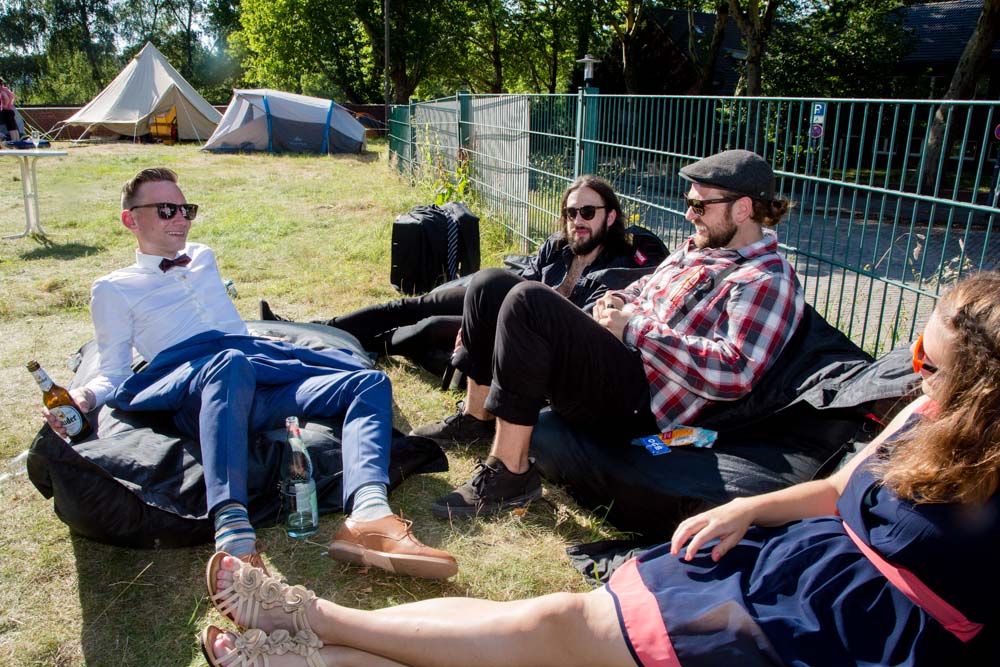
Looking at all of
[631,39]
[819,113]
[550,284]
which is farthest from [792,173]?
[631,39]

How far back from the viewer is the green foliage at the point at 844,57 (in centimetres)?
1645

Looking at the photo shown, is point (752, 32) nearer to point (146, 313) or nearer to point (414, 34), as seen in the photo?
point (146, 313)

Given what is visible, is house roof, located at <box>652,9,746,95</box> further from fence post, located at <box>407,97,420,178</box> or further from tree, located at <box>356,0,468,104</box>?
fence post, located at <box>407,97,420,178</box>

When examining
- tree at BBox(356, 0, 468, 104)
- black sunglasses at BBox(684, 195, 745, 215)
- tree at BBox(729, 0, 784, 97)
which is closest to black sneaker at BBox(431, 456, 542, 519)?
black sunglasses at BBox(684, 195, 745, 215)

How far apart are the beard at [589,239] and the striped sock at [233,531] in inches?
86.0

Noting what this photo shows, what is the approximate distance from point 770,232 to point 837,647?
6.00 feet

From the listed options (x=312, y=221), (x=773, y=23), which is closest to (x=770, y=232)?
(x=312, y=221)

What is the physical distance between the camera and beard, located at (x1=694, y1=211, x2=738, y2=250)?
2.93 m

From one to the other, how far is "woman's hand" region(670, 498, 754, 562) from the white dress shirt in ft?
7.38

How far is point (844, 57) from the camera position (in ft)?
54.2

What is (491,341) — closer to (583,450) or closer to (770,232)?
(583,450)

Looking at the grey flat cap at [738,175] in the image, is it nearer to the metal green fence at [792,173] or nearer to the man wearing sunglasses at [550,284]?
the metal green fence at [792,173]

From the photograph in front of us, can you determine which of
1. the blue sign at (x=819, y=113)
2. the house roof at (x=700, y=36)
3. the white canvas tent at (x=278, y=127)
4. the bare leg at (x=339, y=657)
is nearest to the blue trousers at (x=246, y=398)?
the bare leg at (x=339, y=657)

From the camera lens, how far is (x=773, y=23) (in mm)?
19719
